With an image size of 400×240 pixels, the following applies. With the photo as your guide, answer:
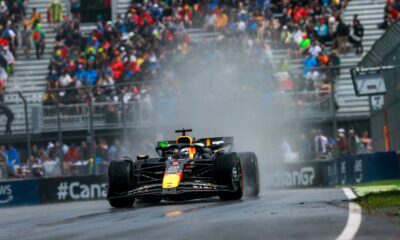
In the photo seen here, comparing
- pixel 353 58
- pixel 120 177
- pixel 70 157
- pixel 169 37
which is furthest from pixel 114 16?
pixel 120 177

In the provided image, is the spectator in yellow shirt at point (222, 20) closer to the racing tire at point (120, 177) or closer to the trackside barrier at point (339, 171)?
the trackside barrier at point (339, 171)

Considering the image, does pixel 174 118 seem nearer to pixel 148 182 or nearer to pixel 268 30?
pixel 268 30

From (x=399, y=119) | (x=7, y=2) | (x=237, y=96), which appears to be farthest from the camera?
(x=7, y=2)

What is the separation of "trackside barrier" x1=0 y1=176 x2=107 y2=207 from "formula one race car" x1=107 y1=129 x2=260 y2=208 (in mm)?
10363

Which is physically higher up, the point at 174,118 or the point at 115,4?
the point at 115,4

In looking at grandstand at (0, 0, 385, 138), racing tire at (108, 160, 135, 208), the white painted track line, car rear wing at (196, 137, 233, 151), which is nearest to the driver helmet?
racing tire at (108, 160, 135, 208)

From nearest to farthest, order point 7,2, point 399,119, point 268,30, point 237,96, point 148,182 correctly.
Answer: point 148,182
point 399,119
point 237,96
point 268,30
point 7,2

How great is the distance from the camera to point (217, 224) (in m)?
11.6

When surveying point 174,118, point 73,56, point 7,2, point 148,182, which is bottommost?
point 148,182

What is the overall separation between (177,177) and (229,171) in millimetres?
870

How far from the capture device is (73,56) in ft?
122

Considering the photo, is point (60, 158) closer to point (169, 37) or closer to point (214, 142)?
point (214, 142)

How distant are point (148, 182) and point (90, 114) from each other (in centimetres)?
1172

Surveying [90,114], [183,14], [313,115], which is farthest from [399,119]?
[183,14]
